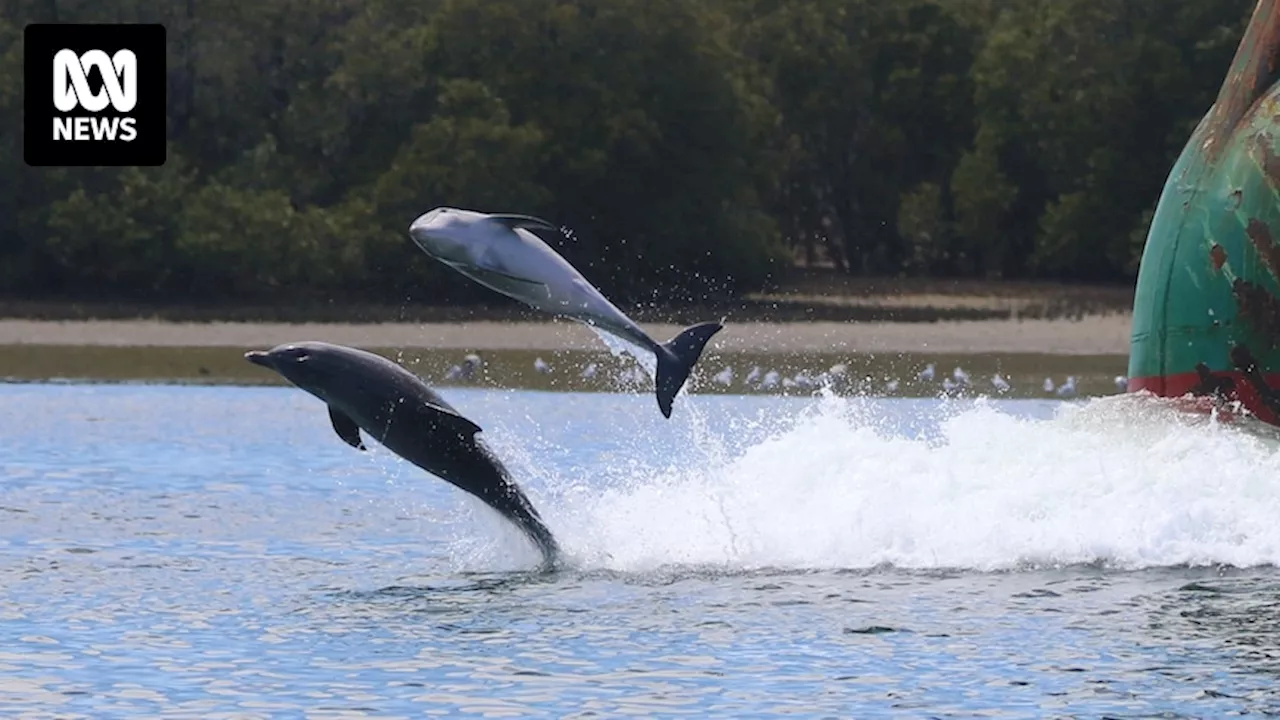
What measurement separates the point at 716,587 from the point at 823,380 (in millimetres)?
26442

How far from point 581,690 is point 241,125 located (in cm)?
5475

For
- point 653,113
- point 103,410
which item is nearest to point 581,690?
point 103,410

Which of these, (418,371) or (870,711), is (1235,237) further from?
(418,371)

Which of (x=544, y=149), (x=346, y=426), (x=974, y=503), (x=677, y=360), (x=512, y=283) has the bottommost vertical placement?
(x=974, y=503)

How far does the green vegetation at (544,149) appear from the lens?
61.0 metres

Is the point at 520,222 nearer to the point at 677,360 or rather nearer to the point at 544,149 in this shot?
the point at 677,360

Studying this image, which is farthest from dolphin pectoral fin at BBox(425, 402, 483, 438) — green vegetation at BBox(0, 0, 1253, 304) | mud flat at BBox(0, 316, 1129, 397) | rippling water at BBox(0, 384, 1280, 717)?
green vegetation at BBox(0, 0, 1253, 304)

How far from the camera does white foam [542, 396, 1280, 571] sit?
19.5 meters

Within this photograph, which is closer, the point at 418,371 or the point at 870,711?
the point at 870,711

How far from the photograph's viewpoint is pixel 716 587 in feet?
60.5

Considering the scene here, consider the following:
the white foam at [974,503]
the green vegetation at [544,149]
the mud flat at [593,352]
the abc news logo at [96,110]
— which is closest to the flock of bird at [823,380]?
the mud flat at [593,352]

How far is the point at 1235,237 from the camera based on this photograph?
2081 cm

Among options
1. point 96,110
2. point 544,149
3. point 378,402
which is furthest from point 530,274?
point 544,149

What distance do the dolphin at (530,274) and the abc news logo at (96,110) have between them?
36651 mm
